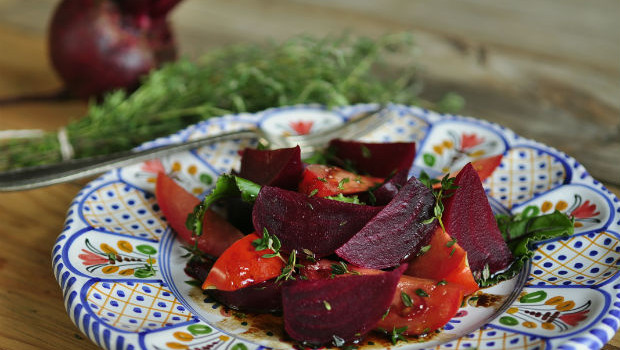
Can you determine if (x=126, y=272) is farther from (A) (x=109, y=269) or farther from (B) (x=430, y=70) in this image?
(B) (x=430, y=70)

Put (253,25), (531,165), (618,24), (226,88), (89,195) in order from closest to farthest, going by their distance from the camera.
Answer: (89,195) → (531,165) → (226,88) → (253,25) → (618,24)

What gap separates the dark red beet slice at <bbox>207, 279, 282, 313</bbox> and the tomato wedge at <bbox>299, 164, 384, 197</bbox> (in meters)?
0.22

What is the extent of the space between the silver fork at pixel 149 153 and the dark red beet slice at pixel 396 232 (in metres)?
0.58

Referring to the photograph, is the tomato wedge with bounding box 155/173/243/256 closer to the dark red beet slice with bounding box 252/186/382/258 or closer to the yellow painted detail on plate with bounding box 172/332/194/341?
the dark red beet slice with bounding box 252/186/382/258

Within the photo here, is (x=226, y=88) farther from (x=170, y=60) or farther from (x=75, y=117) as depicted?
(x=75, y=117)

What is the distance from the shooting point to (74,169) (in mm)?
1642

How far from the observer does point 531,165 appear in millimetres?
1715

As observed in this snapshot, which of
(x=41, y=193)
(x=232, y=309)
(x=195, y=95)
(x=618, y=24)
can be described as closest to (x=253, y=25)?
(x=195, y=95)

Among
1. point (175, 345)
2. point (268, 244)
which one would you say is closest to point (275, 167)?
point (268, 244)

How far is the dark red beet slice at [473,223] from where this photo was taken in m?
1.33

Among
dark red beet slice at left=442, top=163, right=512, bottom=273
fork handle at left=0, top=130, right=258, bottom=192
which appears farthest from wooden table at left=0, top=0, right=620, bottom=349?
dark red beet slice at left=442, top=163, right=512, bottom=273

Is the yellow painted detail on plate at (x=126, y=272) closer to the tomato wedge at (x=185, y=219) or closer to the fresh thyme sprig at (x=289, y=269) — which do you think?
the tomato wedge at (x=185, y=219)

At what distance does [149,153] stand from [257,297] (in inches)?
23.6

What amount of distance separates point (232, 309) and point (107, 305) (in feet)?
0.80
